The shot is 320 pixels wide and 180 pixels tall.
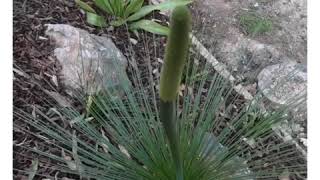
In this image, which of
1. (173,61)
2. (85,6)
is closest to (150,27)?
(85,6)

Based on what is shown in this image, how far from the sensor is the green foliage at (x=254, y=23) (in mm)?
2059

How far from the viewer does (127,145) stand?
126cm

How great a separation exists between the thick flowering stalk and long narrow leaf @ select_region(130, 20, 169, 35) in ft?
3.11

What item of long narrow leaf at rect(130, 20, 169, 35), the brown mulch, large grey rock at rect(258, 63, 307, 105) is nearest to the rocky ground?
large grey rock at rect(258, 63, 307, 105)

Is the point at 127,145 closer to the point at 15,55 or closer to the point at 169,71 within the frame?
the point at 169,71

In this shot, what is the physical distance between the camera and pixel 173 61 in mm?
826

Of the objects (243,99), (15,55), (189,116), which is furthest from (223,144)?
(15,55)

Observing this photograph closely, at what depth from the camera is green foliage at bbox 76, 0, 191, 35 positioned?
6.31ft

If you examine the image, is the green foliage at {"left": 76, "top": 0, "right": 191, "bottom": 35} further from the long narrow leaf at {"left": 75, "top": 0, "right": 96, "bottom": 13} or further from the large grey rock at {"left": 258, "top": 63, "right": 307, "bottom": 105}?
the large grey rock at {"left": 258, "top": 63, "right": 307, "bottom": 105}

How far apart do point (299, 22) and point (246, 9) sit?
218 millimetres

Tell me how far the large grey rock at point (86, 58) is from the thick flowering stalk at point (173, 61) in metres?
0.50

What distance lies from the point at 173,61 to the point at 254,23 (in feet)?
4.41

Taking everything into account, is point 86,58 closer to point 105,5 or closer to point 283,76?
point 105,5

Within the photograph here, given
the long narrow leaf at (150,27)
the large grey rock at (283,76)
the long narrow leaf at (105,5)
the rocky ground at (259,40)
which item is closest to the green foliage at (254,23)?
the rocky ground at (259,40)
